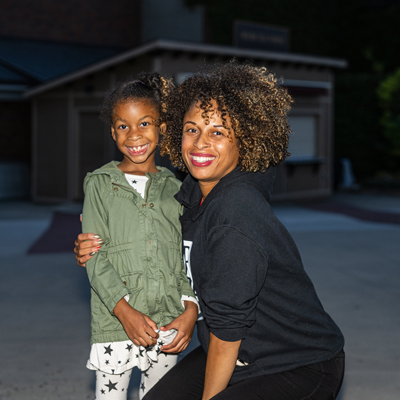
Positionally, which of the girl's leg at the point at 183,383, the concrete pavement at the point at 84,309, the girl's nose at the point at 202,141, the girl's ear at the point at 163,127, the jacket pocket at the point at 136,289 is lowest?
the concrete pavement at the point at 84,309

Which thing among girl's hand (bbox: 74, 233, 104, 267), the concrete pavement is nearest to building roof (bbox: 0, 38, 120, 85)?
the concrete pavement

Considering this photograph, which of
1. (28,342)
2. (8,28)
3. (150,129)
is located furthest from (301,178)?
(150,129)

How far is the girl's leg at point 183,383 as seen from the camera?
2.11 m

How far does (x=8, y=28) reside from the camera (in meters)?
17.8

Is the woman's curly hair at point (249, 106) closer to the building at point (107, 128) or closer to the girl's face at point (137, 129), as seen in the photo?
the girl's face at point (137, 129)

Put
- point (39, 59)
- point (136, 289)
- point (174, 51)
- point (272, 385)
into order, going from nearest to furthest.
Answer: point (272, 385), point (136, 289), point (174, 51), point (39, 59)

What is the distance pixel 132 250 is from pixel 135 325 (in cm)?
29

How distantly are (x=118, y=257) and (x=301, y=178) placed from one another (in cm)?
1375

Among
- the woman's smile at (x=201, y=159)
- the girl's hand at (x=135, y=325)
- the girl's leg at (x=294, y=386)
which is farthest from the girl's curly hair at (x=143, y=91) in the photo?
the girl's leg at (x=294, y=386)

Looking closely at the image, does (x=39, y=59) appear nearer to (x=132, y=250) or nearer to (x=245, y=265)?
(x=132, y=250)

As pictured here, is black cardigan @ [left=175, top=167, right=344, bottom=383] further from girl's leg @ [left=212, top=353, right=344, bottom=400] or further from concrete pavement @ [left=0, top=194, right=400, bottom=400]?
concrete pavement @ [left=0, top=194, right=400, bottom=400]

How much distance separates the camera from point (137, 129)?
2.48 metres

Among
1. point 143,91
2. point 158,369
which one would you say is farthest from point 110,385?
point 143,91

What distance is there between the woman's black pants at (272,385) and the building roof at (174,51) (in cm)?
1103
